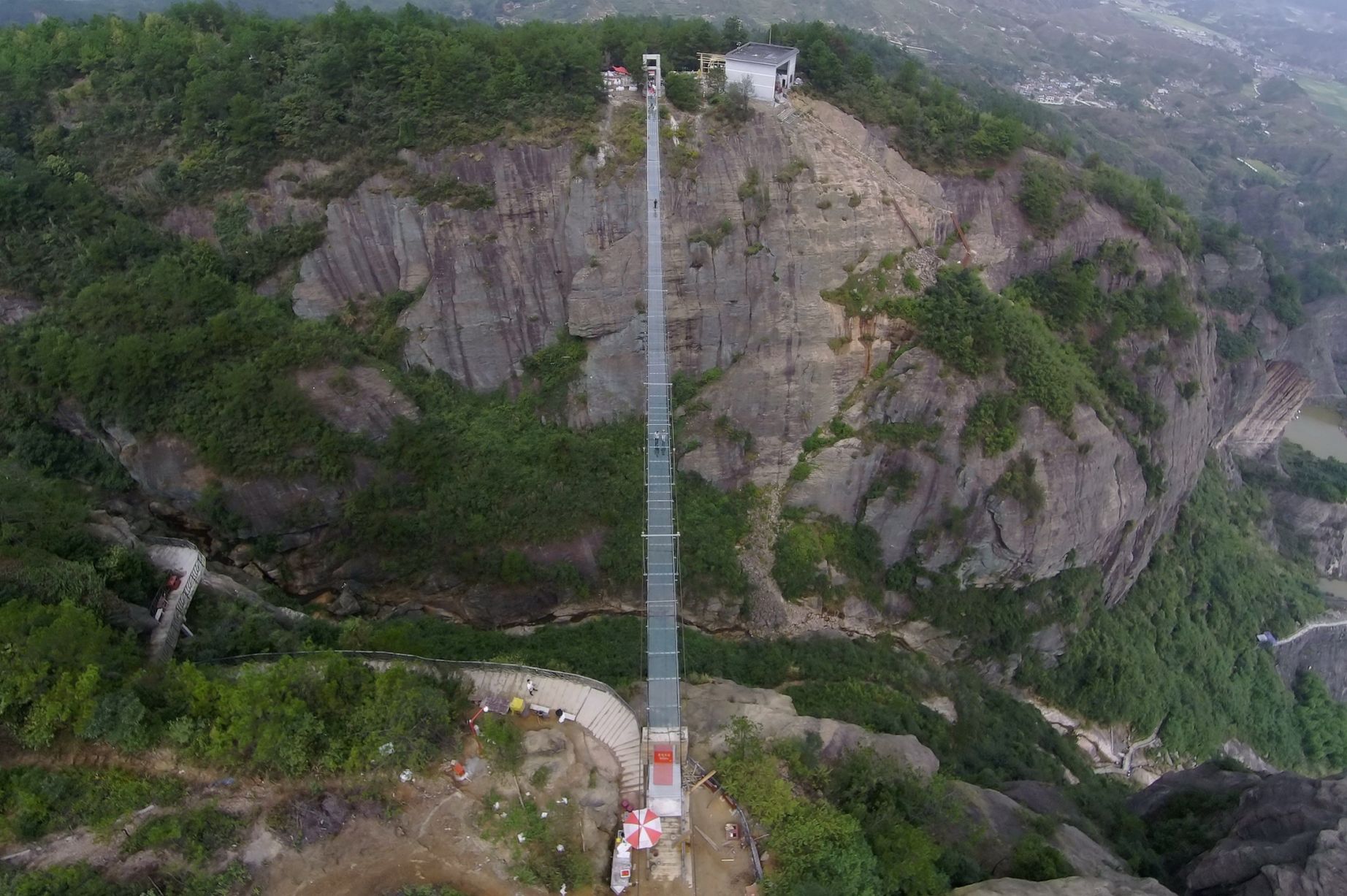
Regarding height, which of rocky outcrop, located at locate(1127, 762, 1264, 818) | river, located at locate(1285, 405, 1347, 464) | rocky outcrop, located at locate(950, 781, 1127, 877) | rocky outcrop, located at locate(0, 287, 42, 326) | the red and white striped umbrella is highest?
rocky outcrop, located at locate(0, 287, 42, 326)

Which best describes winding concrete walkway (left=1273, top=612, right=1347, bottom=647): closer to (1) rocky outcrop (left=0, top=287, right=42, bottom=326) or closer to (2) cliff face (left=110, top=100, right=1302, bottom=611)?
(2) cliff face (left=110, top=100, right=1302, bottom=611)

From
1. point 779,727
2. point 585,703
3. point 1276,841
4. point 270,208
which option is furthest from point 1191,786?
point 270,208

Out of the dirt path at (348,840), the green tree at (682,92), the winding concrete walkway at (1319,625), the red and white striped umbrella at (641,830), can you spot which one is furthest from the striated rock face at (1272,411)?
the dirt path at (348,840)

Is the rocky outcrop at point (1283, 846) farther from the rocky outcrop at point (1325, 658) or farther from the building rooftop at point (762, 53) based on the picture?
the building rooftop at point (762, 53)

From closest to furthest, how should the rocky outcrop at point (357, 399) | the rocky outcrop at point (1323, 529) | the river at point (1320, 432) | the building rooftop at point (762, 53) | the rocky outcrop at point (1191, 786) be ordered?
the rocky outcrop at point (1191, 786)
the rocky outcrop at point (357, 399)
the building rooftop at point (762, 53)
the rocky outcrop at point (1323, 529)
the river at point (1320, 432)

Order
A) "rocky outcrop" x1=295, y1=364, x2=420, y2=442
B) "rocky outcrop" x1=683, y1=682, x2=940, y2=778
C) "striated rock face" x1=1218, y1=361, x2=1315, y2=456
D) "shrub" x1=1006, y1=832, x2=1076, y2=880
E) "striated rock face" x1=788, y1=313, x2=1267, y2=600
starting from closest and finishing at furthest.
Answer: "shrub" x1=1006, y1=832, x2=1076, y2=880
"rocky outcrop" x1=683, y1=682, x2=940, y2=778
"rocky outcrop" x1=295, y1=364, x2=420, y2=442
"striated rock face" x1=788, y1=313, x2=1267, y2=600
"striated rock face" x1=1218, y1=361, x2=1315, y2=456

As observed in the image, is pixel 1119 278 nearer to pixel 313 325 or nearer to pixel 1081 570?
pixel 1081 570

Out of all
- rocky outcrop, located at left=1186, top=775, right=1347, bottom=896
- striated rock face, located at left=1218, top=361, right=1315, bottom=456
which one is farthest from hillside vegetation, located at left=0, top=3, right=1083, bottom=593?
striated rock face, located at left=1218, top=361, right=1315, bottom=456
